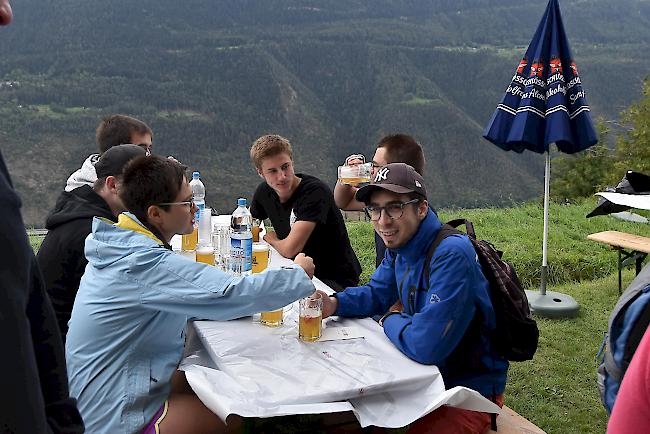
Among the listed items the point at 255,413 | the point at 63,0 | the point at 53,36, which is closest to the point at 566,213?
the point at 255,413

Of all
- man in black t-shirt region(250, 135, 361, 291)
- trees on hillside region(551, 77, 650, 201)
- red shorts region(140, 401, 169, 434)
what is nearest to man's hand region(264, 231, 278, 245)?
man in black t-shirt region(250, 135, 361, 291)

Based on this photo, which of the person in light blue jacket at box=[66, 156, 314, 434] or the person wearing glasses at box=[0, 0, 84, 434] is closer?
the person wearing glasses at box=[0, 0, 84, 434]

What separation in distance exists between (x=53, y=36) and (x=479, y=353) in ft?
195

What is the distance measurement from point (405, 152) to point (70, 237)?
1586 millimetres

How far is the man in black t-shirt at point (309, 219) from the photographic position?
3.41 meters

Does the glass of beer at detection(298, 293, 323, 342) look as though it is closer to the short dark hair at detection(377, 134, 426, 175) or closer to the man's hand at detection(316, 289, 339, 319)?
the man's hand at detection(316, 289, 339, 319)

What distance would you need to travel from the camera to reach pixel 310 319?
2.15m

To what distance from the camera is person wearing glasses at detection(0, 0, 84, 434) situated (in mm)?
780

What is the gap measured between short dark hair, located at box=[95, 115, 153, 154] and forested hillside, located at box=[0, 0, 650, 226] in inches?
1062

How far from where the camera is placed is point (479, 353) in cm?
218

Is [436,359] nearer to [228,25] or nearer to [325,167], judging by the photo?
[325,167]

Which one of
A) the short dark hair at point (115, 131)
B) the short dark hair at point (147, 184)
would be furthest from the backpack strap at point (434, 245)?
the short dark hair at point (115, 131)

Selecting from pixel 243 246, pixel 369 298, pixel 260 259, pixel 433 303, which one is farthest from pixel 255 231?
pixel 433 303

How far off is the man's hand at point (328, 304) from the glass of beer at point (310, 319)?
165mm
